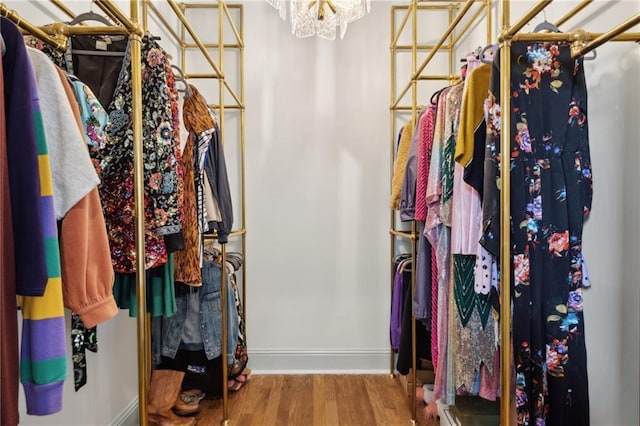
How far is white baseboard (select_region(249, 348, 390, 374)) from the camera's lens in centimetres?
239

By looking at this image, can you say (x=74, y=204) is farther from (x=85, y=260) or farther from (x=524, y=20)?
(x=524, y=20)

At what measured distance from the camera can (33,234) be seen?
25.3 inches

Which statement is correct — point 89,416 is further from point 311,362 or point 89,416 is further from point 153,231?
point 311,362

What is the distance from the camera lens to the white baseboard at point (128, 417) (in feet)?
5.47

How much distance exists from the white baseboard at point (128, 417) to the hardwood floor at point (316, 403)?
0.33 metres

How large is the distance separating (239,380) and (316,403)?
0.54m

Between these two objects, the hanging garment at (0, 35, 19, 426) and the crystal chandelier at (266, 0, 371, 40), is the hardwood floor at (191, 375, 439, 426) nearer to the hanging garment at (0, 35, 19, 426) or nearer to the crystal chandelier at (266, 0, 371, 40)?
the hanging garment at (0, 35, 19, 426)

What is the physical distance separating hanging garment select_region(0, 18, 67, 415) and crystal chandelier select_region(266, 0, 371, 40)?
51.4 inches

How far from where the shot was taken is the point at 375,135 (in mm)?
2416

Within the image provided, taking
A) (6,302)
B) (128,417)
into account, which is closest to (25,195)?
(6,302)

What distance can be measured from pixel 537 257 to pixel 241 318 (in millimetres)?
1793

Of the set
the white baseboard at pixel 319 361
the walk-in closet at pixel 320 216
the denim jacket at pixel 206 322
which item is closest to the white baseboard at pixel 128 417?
the walk-in closet at pixel 320 216

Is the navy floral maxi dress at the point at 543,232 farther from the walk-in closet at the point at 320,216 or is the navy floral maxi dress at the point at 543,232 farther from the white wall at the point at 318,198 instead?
the white wall at the point at 318,198

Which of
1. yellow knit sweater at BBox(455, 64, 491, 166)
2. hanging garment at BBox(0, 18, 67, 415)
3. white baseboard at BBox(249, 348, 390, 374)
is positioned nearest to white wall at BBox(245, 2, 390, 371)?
white baseboard at BBox(249, 348, 390, 374)
